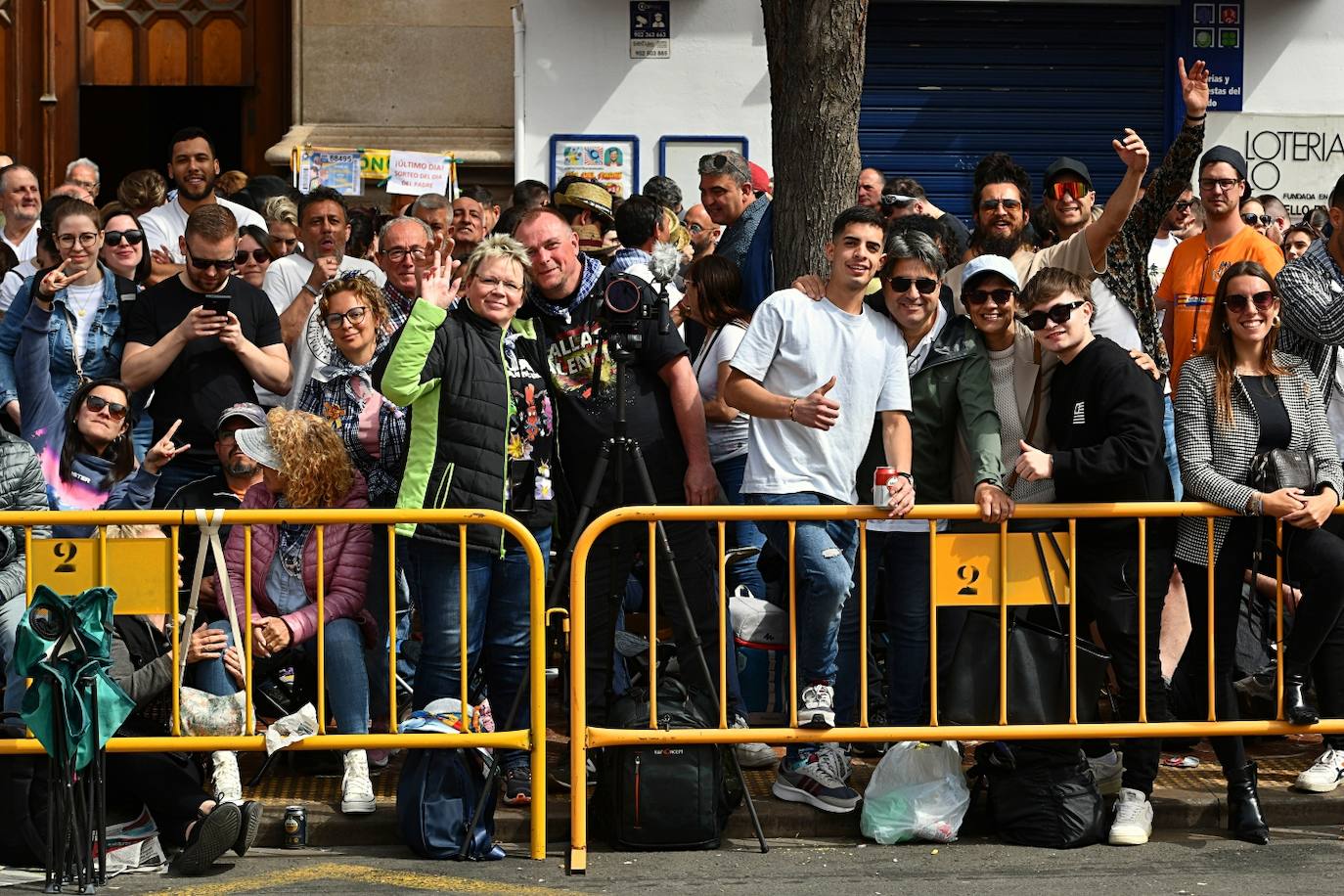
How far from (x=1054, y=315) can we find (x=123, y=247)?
15.4 feet

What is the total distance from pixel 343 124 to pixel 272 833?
28.6ft

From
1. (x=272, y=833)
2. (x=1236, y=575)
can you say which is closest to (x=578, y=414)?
(x=272, y=833)

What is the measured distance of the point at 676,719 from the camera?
22.8ft

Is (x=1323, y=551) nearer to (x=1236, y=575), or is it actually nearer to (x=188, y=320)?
(x=1236, y=575)

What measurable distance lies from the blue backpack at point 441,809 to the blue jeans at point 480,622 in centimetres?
28

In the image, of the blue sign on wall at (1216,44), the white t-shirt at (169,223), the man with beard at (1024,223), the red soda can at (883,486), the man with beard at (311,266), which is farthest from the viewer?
the blue sign on wall at (1216,44)

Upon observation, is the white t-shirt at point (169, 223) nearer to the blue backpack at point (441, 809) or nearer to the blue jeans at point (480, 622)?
the blue jeans at point (480, 622)

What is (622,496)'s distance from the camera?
718 cm

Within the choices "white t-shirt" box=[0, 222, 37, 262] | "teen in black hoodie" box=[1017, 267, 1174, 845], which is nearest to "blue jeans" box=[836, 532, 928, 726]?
"teen in black hoodie" box=[1017, 267, 1174, 845]

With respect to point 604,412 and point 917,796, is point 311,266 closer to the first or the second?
point 604,412

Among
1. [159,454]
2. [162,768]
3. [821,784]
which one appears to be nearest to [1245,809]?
[821,784]

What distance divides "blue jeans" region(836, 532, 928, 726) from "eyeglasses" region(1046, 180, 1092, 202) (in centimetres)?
247

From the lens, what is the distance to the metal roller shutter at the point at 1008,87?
1516cm

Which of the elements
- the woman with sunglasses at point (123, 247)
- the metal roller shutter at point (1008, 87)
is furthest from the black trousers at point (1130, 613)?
the metal roller shutter at point (1008, 87)
